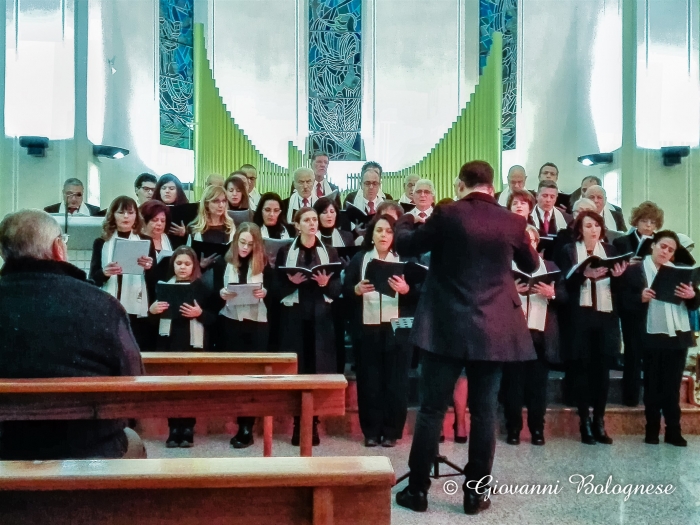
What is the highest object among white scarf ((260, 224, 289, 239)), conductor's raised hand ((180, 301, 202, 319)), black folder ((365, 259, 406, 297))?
white scarf ((260, 224, 289, 239))

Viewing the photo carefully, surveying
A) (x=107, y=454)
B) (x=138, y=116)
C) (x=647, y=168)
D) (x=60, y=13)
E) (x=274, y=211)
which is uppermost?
(x=60, y=13)

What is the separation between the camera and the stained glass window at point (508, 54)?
348 inches

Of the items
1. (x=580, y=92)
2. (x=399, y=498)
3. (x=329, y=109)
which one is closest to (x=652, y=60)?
(x=580, y=92)

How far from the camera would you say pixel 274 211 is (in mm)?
5348

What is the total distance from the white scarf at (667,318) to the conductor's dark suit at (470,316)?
181 cm

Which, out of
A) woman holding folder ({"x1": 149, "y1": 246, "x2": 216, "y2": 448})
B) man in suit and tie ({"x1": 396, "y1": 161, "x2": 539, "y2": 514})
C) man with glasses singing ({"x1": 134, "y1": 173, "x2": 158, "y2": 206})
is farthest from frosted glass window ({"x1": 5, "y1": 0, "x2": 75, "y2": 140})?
man in suit and tie ({"x1": 396, "y1": 161, "x2": 539, "y2": 514})

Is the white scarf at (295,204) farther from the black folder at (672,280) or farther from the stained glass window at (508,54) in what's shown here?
the stained glass window at (508,54)

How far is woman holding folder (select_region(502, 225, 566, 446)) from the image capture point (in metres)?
4.70

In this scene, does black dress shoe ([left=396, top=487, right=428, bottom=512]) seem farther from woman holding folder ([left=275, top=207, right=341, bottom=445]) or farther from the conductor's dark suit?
woman holding folder ([left=275, top=207, right=341, bottom=445])

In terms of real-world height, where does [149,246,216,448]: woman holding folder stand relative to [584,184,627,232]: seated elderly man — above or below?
below

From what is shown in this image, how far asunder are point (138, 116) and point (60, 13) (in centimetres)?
157

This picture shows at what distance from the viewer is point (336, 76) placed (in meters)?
9.30

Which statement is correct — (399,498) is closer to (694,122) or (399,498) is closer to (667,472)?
(667,472)

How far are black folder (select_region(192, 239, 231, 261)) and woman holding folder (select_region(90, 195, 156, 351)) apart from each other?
11.4 inches
